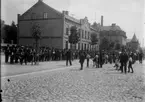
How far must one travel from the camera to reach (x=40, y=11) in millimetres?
39844

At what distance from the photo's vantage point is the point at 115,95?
6.76 metres

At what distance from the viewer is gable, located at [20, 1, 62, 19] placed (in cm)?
3891

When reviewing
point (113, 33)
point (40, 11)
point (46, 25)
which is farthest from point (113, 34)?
point (40, 11)

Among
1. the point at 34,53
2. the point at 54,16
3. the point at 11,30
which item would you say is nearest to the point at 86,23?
the point at 54,16

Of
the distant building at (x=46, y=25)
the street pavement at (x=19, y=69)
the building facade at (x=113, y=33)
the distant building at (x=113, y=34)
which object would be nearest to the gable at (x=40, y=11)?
the distant building at (x=46, y=25)

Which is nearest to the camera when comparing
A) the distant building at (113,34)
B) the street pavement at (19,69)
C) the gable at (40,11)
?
the street pavement at (19,69)

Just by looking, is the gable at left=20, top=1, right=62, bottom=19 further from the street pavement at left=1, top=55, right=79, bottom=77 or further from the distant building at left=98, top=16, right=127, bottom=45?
the distant building at left=98, top=16, right=127, bottom=45

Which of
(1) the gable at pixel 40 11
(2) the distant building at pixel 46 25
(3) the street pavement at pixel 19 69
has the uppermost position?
(1) the gable at pixel 40 11

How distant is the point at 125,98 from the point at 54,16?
34.0 metres

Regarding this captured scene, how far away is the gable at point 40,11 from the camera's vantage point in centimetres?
3891

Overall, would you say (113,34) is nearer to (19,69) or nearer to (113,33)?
(113,33)

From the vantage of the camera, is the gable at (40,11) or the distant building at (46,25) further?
the gable at (40,11)

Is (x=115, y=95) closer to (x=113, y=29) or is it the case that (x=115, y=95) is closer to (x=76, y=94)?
(x=76, y=94)

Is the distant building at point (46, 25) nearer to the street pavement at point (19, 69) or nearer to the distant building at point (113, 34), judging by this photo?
the street pavement at point (19, 69)
